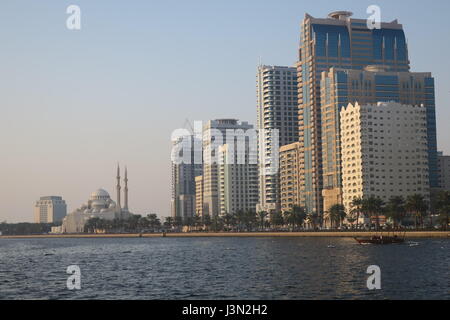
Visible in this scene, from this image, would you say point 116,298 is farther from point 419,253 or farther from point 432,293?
point 419,253

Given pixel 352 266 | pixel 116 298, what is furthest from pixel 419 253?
pixel 116 298

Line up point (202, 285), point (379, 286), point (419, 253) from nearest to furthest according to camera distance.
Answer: point (379, 286)
point (202, 285)
point (419, 253)

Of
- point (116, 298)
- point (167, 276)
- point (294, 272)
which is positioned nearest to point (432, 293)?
point (294, 272)

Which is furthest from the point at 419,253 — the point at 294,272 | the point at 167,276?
the point at 167,276

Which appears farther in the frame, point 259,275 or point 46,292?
point 259,275

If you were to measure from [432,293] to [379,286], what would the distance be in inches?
284
